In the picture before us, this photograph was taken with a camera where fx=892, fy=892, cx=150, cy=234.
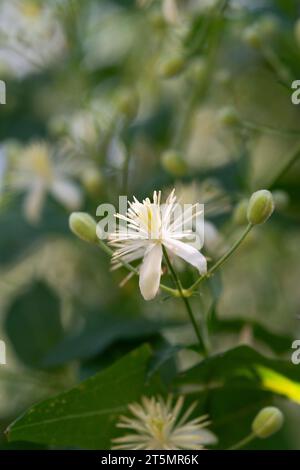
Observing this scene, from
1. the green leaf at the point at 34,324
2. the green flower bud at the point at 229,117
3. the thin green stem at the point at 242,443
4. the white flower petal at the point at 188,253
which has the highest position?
the green flower bud at the point at 229,117

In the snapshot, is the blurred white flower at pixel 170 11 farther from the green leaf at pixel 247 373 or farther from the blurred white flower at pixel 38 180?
the green leaf at pixel 247 373

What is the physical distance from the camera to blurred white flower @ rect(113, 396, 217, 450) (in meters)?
0.99

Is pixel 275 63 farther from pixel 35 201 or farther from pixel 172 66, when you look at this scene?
pixel 35 201

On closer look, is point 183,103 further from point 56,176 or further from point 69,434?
point 69,434

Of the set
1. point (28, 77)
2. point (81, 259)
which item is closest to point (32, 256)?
point (81, 259)

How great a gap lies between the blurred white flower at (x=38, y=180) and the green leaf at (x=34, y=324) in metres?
0.15

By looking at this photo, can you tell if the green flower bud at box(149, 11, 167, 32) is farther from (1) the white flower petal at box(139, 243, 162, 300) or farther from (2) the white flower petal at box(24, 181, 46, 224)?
(1) the white flower petal at box(139, 243, 162, 300)

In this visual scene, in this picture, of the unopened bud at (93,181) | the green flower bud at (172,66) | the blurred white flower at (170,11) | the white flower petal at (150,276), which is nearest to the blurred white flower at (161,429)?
the white flower petal at (150,276)

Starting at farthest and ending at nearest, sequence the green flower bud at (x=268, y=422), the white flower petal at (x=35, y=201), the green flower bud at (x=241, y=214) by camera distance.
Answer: the white flower petal at (x=35, y=201), the green flower bud at (x=241, y=214), the green flower bud at (x=268, y=422)

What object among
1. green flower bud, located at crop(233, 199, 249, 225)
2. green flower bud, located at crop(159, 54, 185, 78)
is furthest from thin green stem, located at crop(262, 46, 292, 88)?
green flower bud, located at crop(233, 199, 249, 225)

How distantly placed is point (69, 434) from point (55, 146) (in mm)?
790

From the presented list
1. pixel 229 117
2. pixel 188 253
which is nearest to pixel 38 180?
pixel 229 117

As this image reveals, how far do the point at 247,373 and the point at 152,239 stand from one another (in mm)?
215

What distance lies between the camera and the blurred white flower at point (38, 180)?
151 cm
